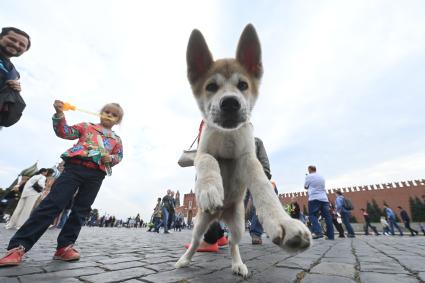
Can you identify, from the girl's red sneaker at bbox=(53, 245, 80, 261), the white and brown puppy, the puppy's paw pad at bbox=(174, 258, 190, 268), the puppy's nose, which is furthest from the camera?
the girl's red sneaker at bbox=(53, 245, 80, 261)

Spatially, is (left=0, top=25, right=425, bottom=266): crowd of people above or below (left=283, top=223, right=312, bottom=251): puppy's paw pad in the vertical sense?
above

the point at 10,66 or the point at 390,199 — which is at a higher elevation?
the point at 390,199

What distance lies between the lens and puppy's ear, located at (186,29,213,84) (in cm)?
306

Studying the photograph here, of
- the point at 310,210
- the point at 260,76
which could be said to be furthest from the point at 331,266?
the point at 310,210

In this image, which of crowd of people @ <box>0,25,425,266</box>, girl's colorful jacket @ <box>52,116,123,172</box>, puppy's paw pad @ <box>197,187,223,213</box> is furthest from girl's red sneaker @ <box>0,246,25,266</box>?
puppy's paw pad @ <box>197,187,223,213</box>

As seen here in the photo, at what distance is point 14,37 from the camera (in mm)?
2877

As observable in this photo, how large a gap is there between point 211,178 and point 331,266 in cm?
229

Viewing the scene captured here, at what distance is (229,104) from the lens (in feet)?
8.13

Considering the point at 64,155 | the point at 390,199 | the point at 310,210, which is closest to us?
the point at 64,155

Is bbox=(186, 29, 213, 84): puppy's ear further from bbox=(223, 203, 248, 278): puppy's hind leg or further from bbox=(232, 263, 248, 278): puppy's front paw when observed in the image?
bbox=(232, 263, 248, 278): puppy's front paw

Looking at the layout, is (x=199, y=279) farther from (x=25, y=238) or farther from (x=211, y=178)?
(x=25, y=238)

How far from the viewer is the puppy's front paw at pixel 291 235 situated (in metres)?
1.54

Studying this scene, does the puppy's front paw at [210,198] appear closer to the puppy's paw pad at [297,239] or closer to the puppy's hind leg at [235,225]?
the puppy's paw pad at [297,239]

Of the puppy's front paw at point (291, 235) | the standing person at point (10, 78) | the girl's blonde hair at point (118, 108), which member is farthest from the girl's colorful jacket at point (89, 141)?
the puppy's front paw at point (291, 235)
